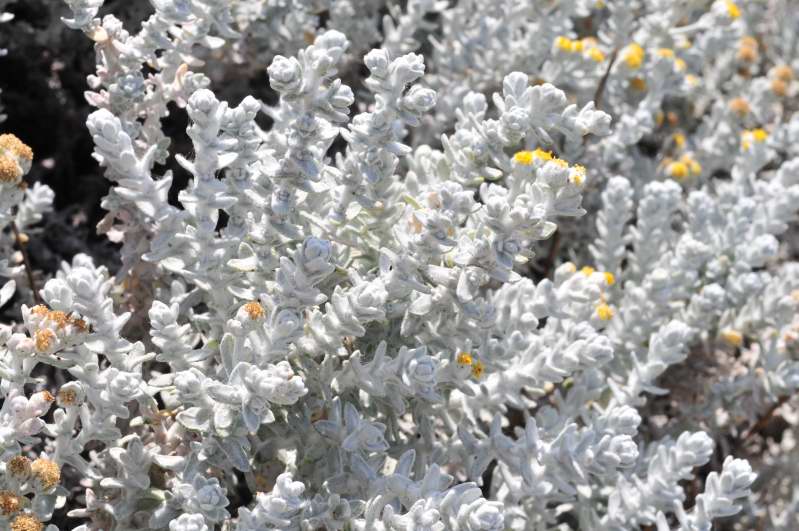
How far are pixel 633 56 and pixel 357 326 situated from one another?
2.34 m

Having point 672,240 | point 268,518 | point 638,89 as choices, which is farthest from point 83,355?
point 638,89

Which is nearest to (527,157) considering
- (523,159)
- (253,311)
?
(523,159)

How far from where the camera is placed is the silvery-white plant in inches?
87.5

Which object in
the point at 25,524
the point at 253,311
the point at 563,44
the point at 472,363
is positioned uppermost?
the point at 563,44

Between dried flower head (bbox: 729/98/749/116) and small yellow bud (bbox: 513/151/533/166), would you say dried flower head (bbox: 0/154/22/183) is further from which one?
dried flower head (bbox: 729/98/749/116)

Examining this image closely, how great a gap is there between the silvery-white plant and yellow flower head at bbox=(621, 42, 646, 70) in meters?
0.77

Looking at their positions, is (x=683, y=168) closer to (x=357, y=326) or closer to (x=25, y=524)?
(x=357, y=326)

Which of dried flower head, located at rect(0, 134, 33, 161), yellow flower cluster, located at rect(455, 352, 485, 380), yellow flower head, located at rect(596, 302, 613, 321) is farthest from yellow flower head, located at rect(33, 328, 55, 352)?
yellow flower head, located at rect(596, 302, 613, 321)

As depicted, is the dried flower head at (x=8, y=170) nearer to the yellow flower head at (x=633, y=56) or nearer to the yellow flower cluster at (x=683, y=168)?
the yellow flower head at (x=633, y=56)

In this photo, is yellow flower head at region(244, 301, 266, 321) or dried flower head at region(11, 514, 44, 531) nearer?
dried flower head at region(11, 514, 44, 531)

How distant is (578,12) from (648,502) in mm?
2236

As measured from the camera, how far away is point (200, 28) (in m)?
2.69

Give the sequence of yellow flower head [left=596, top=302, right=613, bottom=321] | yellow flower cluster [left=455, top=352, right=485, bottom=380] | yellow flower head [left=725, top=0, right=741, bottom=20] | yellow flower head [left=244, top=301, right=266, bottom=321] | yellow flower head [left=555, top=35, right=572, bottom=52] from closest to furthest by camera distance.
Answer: yellow flower head [left=244, top=301, right=266, bottom=321] < yellow flower cluster [left=455, top=352, right=485, bottom=380] < yellow flower head [left=596, top=302, right=613, bottom=321] < yellow flower head [left=555, top=35, right=572, bottom=52] < yellow flower head [left=725, top=0, right=741, bottom=20]

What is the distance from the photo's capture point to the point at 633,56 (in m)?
4.01
